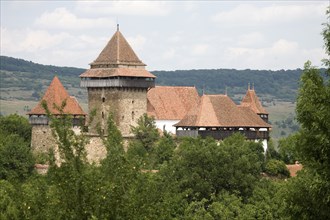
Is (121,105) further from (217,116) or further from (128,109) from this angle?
(217,116)

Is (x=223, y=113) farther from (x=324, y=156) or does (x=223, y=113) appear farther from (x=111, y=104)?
(x=324, y=156)

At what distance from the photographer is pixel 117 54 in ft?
249

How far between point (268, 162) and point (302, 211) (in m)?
42.5

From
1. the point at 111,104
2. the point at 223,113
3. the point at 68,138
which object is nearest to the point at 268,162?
the point at 223,113

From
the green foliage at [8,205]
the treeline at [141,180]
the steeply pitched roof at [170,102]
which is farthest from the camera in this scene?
the steeply pitched roof at [170,102]

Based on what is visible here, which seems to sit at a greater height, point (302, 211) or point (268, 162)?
point (302, 211)

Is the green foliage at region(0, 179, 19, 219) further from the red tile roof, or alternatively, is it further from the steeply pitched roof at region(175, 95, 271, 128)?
the red tile roof

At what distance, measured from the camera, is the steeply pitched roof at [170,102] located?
77.8 meters

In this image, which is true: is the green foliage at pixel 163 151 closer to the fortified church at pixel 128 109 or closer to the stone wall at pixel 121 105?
the fortified church at pixel 128 109

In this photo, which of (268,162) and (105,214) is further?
(268,162)

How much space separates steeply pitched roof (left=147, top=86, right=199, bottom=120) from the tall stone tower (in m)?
1.61

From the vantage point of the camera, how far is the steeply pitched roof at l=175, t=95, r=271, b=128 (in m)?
74.0

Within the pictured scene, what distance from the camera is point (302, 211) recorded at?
26375 millimetres

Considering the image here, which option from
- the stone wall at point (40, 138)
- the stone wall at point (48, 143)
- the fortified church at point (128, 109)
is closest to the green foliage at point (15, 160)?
the stone wall at point (48, 143)
